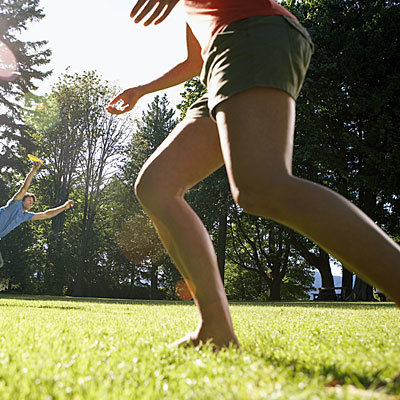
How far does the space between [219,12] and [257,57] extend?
370 mm

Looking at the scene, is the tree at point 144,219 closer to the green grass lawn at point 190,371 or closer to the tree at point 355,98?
the tree at point 355,98

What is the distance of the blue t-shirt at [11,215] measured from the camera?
28.5ft

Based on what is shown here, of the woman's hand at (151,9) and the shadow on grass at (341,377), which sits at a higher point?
the woman's hand at (151,9)

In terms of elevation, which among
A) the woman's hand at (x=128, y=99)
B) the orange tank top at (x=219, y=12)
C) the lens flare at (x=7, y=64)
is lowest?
the woman's hand at (x=128, y=99)

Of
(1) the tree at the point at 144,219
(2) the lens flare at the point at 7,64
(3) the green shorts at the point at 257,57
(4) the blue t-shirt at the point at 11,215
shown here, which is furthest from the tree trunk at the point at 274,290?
(3) the green shorts at the point at 257,57

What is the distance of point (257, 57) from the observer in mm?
1704

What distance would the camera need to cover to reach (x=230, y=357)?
1737 mm

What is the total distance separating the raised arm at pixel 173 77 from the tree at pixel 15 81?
2664 centimetres

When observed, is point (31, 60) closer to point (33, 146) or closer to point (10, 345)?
point (33, 146)

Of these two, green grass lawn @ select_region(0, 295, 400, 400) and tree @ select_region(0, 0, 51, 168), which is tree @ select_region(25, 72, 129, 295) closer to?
tree @ select_region(0, 0, 51, 168)

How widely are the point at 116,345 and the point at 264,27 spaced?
5.20ft

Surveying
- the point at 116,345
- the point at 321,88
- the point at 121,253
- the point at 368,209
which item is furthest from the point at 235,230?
the point at 116,345

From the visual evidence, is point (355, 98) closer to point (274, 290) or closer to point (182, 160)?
point (274, 290)

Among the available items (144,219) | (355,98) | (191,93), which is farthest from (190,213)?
(144,219)
